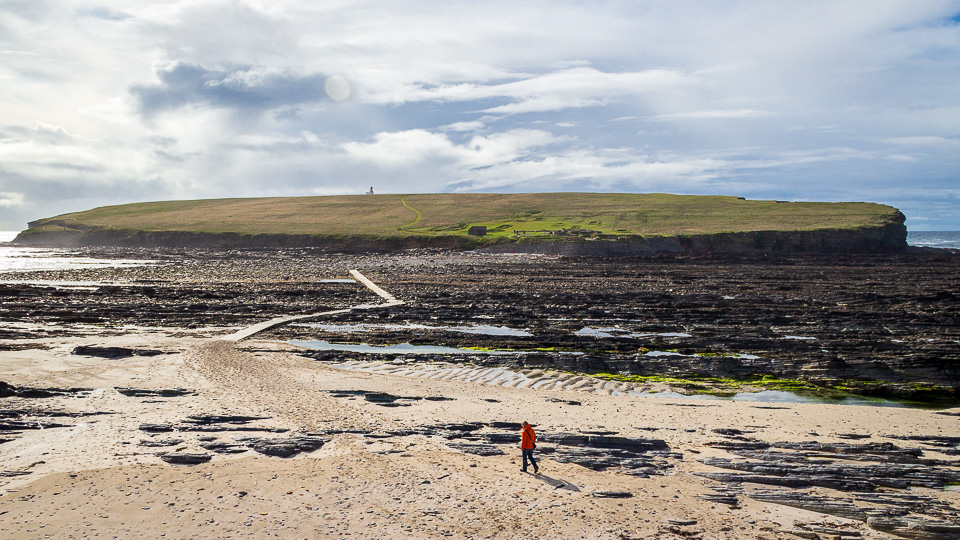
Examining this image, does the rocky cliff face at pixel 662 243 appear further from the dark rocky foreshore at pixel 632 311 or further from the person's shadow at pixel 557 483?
the person's shadow at pixel 557 483

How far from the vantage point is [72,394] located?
2223 centimetres

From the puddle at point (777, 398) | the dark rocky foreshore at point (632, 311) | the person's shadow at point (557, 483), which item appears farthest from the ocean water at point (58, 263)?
the person's shadow at point (557, 483)

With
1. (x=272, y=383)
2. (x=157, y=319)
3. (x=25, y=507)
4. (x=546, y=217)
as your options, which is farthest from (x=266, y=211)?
(x=25, y=507)

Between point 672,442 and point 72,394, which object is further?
point 72,394

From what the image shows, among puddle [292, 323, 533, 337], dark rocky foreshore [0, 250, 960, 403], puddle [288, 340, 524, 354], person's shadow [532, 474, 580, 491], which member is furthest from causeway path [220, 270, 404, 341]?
person's shadow [532, 474, 580, 491]

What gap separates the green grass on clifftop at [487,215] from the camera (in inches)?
4771

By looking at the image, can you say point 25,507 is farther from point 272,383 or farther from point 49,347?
point 49,347

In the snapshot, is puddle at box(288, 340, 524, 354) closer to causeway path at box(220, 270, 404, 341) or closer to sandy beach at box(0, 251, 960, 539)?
causeway path at box(220, 270, 404, 341)

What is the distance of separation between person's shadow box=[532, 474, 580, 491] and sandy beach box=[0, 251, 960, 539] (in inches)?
3.3

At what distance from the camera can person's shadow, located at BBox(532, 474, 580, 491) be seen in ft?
49.2

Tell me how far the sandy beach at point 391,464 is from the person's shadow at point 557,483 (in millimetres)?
85

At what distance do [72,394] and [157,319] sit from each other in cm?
1981

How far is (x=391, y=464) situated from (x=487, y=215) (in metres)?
134

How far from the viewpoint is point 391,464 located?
641 inches
